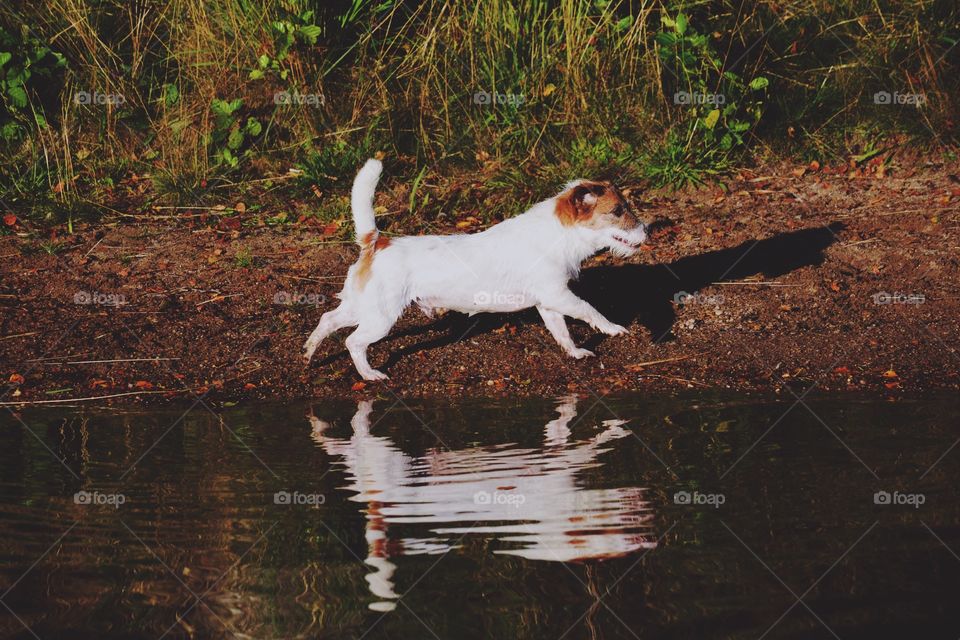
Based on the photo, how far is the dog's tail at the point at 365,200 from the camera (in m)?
7.13

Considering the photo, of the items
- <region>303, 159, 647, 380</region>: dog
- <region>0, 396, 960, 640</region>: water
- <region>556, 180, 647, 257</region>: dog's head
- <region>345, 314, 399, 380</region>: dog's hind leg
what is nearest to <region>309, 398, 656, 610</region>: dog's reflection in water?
<region>0, 396, 960, 640</region>: water

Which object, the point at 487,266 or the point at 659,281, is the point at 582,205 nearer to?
the point at 487,266

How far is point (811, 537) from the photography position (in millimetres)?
4340

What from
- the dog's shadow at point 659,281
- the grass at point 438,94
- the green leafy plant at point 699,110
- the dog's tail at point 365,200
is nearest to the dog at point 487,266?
the dog's tail at point 365,200

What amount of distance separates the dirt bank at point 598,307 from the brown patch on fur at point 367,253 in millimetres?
680

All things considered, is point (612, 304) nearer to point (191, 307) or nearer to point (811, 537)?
point (191, 307)

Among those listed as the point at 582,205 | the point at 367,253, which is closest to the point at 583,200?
the point at 582,205

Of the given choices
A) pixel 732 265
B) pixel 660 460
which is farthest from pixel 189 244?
pixel 660 460

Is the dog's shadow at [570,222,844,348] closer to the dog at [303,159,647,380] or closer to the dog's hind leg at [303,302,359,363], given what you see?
the dog at [303,159,647,380]

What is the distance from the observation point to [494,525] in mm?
4543

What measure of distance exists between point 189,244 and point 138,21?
2.52m

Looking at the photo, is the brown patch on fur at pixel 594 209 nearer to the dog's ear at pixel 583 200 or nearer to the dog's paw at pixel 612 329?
the dog's ear at pixel 583 200

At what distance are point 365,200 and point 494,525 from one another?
127 inches

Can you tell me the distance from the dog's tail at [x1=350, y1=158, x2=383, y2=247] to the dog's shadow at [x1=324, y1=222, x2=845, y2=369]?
3.10 feet
